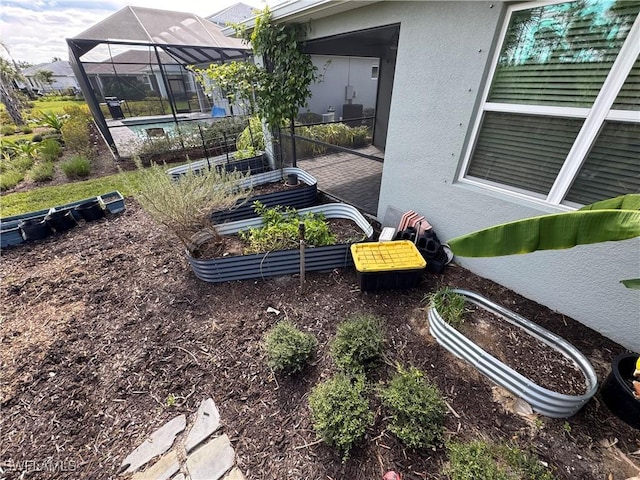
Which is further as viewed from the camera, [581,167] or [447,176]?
[447,176]

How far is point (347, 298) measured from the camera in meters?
2.97

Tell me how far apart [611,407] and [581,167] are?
1.91 metres

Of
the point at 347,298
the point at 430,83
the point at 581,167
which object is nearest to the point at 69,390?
the point at 347,298

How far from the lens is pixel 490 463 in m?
1.55

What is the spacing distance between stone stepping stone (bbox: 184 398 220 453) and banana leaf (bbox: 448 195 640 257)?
2.19 m

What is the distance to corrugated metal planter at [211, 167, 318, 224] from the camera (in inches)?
171

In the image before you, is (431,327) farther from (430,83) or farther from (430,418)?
(430,83)

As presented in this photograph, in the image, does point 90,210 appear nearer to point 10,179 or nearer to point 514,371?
point 10,179

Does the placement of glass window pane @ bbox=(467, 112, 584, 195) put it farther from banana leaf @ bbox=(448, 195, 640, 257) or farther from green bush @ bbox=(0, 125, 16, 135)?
green bush @ bbox=(0, 125, 16, 135)

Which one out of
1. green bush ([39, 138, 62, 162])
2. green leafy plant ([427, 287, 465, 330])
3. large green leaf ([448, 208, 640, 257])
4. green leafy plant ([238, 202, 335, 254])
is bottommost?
green leafy plant ([427, 287, 465, 330])

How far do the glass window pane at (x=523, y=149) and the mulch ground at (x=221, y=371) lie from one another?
49.2 inches

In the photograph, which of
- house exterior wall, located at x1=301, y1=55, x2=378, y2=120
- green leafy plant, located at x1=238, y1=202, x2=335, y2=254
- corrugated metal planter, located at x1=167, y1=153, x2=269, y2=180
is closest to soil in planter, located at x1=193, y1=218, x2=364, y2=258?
green leafy plant, located at x1=238, y1=202, x2=335, y2=254

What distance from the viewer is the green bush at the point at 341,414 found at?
65.9 inches

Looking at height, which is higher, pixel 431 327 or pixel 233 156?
pixel 233 156
